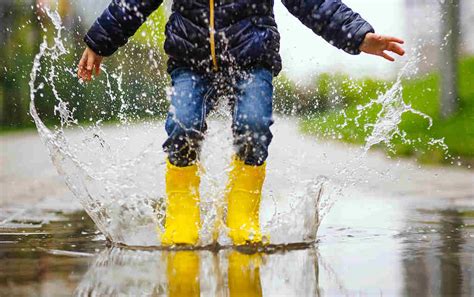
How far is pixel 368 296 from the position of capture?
11.2ft


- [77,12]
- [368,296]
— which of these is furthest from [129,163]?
[77,12]

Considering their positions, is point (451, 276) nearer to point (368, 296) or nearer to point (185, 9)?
point (368, 296)

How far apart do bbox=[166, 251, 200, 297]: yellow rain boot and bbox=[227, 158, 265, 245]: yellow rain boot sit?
13.9 inches

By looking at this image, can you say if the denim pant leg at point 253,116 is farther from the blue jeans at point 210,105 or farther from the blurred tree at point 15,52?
the blurred tree at point 15,52

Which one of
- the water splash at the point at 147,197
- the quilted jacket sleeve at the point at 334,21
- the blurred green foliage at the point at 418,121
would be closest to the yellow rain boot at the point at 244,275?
the water splash at the point at 147,197

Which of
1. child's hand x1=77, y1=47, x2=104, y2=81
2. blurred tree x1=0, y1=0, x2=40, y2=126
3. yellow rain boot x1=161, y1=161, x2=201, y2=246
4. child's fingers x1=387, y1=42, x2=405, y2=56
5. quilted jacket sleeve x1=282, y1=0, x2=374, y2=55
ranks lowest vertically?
yellow rain boot x1=161, y1=161, x2=201, y2=246

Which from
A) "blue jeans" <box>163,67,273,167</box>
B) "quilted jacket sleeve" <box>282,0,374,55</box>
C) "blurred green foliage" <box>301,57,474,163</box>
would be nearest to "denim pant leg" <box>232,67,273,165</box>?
"blue jeans" <box>163,67,273,167</box>

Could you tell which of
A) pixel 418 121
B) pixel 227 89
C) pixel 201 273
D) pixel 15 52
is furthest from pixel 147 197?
pixel 15 52

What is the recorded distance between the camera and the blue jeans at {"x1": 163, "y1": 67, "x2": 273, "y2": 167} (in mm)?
4664

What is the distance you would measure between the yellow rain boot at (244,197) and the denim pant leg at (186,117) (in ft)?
0.66

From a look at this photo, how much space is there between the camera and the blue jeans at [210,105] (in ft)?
15.3

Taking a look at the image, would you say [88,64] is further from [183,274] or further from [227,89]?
[183,274]

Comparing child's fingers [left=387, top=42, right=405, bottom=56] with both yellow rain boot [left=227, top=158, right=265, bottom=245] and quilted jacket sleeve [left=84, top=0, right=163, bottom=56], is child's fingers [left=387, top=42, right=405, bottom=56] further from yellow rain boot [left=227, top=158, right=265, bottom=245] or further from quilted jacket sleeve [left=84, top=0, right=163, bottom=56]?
quilted jacket sleeve [left=84, top=0, right=163, bottom=56]

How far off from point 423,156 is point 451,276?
23.9 feet
